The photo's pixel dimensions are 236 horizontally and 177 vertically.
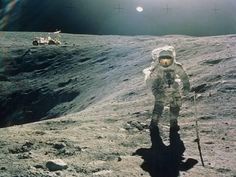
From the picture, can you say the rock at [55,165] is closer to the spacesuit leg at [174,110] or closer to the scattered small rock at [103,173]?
the scattered small rock at [103,173]

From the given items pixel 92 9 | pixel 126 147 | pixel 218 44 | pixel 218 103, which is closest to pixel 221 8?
pixel 92 9

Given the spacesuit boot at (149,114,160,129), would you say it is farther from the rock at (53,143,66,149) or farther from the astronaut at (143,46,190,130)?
the rock at (53,143,66,149)

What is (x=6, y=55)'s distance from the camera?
27.9 metres

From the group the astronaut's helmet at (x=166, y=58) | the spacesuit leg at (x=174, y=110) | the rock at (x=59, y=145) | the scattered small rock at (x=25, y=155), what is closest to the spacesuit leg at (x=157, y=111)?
the spacesuit leg at (x=174, y=110)

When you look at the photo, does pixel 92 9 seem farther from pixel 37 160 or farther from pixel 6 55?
pixel 37 160

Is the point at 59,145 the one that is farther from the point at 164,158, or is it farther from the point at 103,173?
the point at 164,158

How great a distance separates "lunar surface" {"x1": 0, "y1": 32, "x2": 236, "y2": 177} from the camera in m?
6.89

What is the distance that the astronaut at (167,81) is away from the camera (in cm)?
835

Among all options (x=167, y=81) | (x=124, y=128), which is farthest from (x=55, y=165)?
(x=167, y=81)

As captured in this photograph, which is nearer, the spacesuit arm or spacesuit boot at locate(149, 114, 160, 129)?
the spacesuit arm

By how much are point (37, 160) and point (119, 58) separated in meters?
15.5

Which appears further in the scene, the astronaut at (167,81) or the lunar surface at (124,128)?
the astronaut at (167,81)

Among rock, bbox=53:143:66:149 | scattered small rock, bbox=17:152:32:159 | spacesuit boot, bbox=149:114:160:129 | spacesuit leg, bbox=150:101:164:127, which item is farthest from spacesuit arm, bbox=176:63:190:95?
scattered small rock, bbox=17:152:32:159

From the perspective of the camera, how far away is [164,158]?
287 inches
